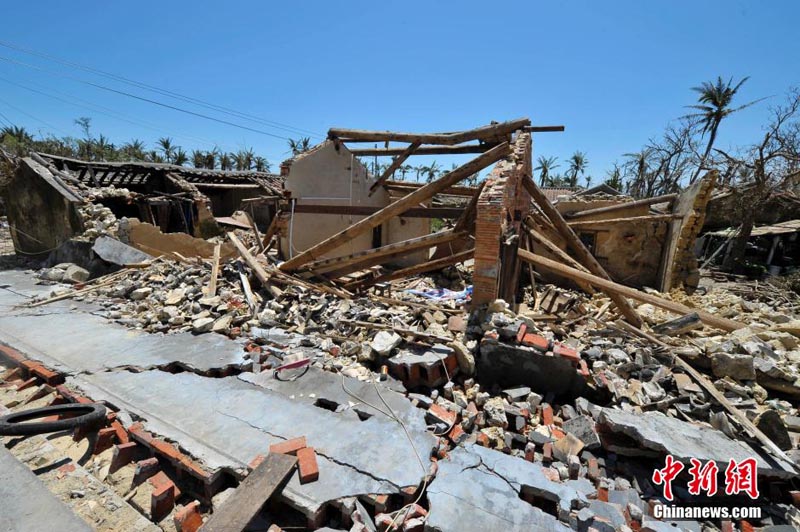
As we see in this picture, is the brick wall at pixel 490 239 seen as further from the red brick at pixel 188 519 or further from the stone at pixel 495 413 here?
the red brick at pixel 188 519

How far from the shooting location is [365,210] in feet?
30.6

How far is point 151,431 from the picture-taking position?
10.1 ft

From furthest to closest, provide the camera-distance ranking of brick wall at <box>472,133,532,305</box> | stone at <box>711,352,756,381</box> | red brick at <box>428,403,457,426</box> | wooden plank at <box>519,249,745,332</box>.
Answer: brick wall at <box>472,133,532,305</box> → wooden plank at <box>519,249,745,332</box> → stone at <box>711,352,756,381</box> → red brick at <box>428,403,457,426</box>

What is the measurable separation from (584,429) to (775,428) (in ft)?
5.03

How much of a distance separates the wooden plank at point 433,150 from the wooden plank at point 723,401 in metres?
5.67

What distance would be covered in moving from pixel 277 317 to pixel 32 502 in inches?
135

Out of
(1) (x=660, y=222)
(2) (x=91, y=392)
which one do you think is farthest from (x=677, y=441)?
(1) (x=660, y=222)

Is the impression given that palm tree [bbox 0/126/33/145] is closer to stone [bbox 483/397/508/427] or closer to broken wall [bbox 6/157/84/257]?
broken wall [bbox 6/157/84/257]

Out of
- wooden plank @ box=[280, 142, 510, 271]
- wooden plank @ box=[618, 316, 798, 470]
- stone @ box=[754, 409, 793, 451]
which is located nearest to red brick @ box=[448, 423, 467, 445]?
wooden plank @ box=[618, 316, 798, 470]

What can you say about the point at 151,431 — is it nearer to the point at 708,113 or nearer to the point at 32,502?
the point at 32,502

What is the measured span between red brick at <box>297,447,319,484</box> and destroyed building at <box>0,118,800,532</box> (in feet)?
0.04

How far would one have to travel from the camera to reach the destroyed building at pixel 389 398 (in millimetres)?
2490

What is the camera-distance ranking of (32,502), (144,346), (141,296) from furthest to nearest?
(141,296)
(144,346)
(32,502)

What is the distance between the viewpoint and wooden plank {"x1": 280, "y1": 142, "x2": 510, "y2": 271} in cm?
622
